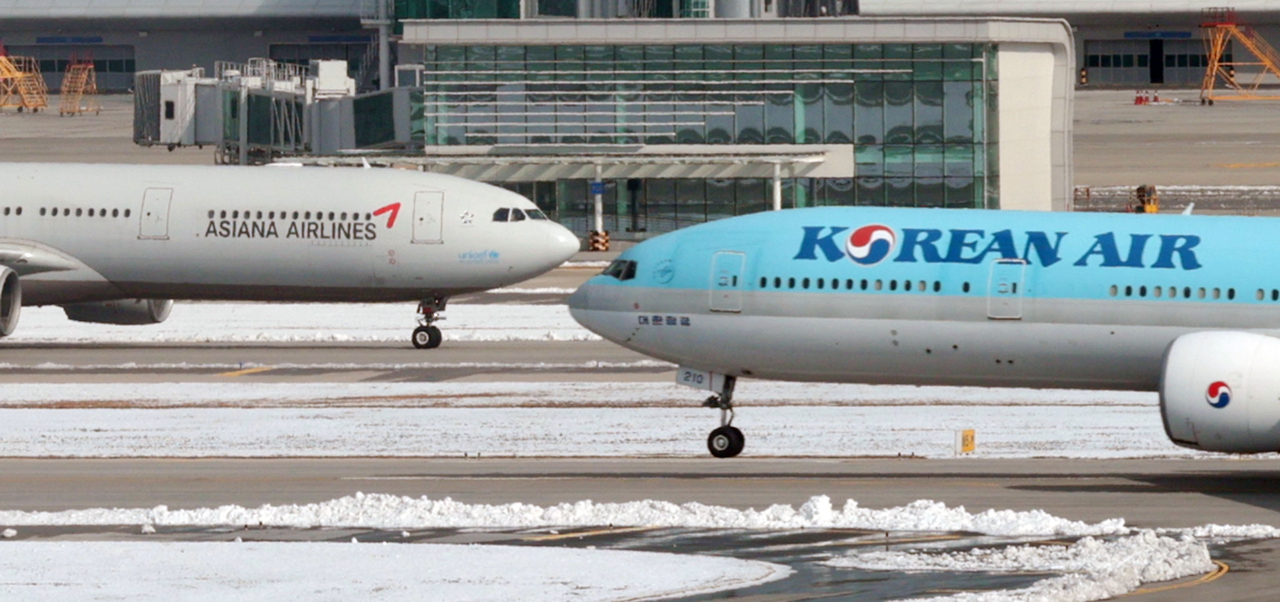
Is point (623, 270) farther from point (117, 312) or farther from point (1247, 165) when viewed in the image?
point (1247, 165)

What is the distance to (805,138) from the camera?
8356cm

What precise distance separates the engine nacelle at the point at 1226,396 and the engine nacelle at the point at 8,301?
30.4m

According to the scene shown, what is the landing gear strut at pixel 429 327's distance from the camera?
52188 millimetres

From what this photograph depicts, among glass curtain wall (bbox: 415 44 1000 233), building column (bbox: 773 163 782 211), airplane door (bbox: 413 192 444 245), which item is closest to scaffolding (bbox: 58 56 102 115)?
glass curtain wall (bbox: 415 44 1000 233)

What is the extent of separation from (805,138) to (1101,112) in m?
59.1

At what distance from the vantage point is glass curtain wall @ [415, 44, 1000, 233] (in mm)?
82312

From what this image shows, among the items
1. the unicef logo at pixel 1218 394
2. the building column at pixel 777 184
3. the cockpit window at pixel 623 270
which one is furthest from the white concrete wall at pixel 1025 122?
the unicef logo at pixel 1218 394

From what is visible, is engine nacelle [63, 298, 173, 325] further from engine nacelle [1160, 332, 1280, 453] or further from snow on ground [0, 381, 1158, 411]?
engine nacelle [1160, 332, 1280, 453]

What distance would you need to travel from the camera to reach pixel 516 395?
142ft

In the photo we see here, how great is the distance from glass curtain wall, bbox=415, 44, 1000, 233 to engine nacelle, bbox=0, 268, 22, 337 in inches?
1326

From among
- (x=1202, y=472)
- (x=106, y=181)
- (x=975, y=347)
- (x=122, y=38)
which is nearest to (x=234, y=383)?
(x=106, y=181)

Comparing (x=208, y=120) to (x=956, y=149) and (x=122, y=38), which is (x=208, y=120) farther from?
(x=122, y=38)

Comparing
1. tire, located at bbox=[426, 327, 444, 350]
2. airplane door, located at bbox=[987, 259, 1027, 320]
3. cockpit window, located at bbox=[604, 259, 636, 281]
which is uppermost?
cockpit window, located at bbox=[604, 259, 636, 281]

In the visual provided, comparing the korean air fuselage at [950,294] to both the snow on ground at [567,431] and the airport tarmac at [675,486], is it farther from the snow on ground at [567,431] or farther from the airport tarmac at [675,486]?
the snow on ground at [567,431]
